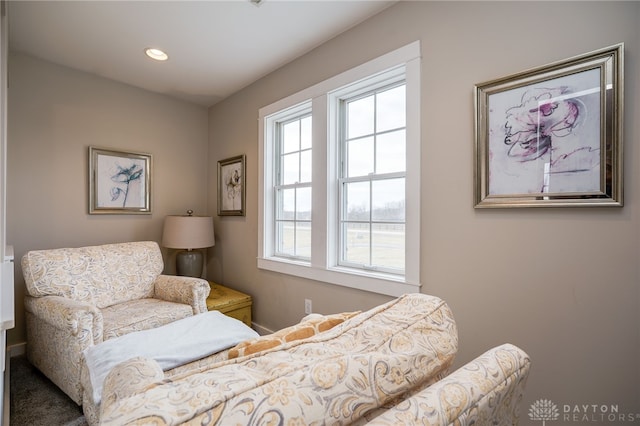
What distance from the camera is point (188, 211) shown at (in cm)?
347

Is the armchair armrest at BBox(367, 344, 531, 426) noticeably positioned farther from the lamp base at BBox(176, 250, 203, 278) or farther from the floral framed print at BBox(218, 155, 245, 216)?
the lamp base at BBox(176, 250, 203, 278)

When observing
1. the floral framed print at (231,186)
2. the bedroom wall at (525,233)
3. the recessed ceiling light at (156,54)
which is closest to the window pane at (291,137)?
the floral framed print at (231,186)

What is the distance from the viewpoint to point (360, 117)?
92.7 inches

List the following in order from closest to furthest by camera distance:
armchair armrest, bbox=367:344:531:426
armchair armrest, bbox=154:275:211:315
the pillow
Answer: armchair armrest, bbox=367:344:531:426 < the pillow < armchair armrest, bbox=154:275:211:315

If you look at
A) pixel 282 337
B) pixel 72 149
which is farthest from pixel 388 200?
pixel 72 149

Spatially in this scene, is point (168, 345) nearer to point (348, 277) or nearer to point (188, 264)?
point (348, 277)

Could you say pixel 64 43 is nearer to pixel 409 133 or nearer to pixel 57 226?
pixel 57 226

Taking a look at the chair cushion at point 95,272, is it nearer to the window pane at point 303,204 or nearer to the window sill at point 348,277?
the window sill at point 348,277

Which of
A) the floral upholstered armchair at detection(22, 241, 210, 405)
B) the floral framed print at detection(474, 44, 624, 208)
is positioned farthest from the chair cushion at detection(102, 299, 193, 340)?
the floral framed print at detection(474, 44, 624, 208)

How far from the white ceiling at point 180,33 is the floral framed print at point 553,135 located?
3.60ft

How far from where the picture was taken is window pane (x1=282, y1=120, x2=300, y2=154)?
2.87m

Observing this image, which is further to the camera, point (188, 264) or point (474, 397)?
point (188, 264)

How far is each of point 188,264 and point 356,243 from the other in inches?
75.0

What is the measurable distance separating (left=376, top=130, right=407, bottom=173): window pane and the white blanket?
1.41 meters
